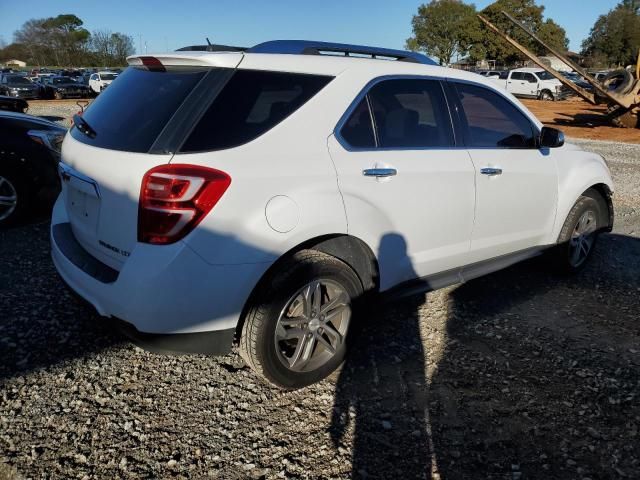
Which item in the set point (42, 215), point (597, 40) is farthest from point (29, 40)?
point (42, 215)

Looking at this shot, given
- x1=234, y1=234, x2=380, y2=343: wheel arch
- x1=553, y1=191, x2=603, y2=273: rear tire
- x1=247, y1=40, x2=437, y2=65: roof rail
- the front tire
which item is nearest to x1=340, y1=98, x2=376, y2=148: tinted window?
x1=247, y1=40, x2=437, y2=65: roof rail

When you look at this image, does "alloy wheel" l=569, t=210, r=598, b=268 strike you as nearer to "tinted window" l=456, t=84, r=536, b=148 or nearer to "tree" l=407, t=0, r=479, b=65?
"tinted window" l=456, t=84, r=536, b=148

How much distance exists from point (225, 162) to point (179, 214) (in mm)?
320

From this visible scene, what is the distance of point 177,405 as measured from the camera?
2.77 meters

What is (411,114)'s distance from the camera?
10.5 ft

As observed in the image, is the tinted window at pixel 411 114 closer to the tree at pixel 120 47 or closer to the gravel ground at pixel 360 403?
the gravel ground at pixel 360 403

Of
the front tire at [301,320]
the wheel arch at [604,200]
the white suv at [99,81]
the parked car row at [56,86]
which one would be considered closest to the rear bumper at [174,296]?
the front tire at [301,320]

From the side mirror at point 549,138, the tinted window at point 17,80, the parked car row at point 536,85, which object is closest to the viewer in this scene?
the side mirror at point 549,138

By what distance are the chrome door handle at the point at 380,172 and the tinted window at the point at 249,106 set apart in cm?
51

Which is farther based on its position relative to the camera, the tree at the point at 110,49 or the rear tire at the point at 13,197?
the tree at the point at 110,49

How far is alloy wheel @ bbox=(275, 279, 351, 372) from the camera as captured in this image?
268 centimetres

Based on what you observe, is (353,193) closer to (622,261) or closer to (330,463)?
(330,463)

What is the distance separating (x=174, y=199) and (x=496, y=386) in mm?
2123

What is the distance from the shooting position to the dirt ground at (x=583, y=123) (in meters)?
17.0
